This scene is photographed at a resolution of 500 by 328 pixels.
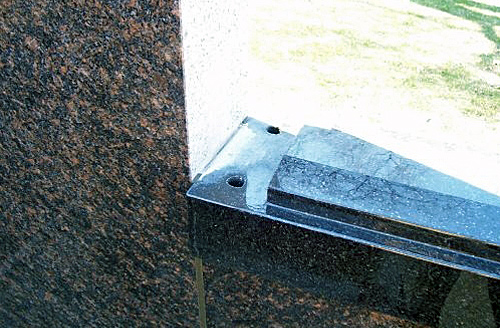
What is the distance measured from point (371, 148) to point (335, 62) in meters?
2.24

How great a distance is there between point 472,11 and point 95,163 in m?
4.48

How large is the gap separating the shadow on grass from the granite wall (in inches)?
146

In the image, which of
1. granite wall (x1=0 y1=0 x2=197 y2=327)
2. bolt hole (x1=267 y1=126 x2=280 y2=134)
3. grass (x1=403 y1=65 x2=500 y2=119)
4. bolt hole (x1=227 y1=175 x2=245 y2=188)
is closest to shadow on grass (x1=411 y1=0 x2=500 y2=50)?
grass (x1=403 y1=65 x2=500 y2=119)

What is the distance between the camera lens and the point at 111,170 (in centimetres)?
182

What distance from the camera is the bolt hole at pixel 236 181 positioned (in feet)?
5.74

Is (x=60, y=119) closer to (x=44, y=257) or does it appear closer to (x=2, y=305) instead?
(x=44, y=257)

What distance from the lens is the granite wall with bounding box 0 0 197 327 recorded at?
1528 millimetres

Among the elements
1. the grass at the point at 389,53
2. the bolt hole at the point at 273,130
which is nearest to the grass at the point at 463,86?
the grass at the point at 389,53

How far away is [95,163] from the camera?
6.02ft

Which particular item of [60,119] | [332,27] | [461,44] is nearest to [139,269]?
[60,119]

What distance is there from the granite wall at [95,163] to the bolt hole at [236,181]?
168mm

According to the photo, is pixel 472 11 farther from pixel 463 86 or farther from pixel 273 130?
pixel 273 130

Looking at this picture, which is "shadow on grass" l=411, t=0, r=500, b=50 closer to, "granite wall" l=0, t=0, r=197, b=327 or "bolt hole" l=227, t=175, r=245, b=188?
"bolt hole" l=227, t=175, r=245, b=188

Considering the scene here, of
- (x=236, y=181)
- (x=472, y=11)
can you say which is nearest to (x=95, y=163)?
(x=236, y=181)
